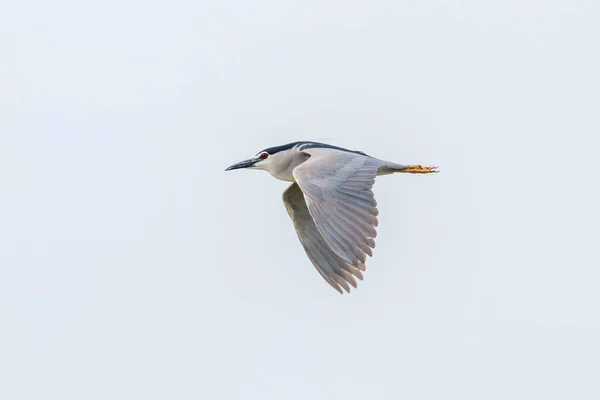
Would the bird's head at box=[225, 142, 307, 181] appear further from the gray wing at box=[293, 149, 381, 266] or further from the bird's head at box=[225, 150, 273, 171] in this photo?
the gray wing at box=[293, 149, 381, 266]

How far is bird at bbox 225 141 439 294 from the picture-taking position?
12.8 metres

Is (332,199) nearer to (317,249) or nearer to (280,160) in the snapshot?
(317,249)

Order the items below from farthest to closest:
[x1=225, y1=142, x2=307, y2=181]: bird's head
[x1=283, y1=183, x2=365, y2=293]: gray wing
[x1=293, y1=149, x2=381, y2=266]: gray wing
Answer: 1. [x1=225, y1=142, x2=307, y2=181]: bird's head
2. [x1=283, y1=183, x2=365, y2=293]: gray wing
3. [x1=293, y1=149, x2=381, y2=266]: gray wing

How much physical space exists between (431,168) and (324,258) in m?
2.07

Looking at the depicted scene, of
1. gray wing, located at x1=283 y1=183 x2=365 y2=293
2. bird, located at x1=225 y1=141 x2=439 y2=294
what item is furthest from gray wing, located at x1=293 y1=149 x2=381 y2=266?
gray wing, located at x1=283 y1=183 x2=365 y2=293

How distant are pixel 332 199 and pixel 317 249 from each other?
5.69 feet

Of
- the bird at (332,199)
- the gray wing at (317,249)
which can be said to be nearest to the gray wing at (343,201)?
the bird at (332,199)

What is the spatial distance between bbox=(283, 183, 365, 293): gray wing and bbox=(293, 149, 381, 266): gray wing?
100 centimetres

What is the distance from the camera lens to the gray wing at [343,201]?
12.8 m

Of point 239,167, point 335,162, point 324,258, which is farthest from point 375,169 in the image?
point 239,167

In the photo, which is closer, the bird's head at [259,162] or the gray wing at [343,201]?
the gray wing at [343,201]

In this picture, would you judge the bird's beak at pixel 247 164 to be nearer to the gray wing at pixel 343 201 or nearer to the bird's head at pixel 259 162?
the bird's head at pixel 259 162

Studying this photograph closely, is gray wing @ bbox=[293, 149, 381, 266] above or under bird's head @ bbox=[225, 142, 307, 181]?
under

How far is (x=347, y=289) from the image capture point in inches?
567
